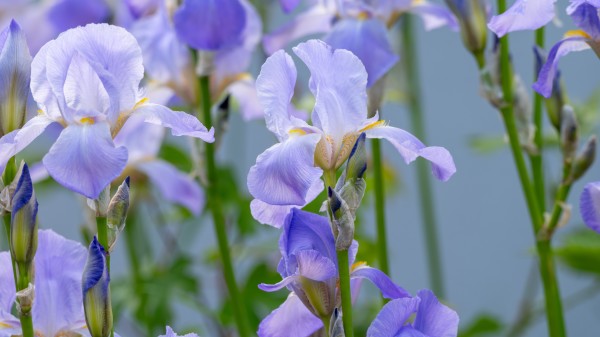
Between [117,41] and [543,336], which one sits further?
[543,336]

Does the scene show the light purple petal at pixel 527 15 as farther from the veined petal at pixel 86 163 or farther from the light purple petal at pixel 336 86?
the veined petal at pixel 86 163

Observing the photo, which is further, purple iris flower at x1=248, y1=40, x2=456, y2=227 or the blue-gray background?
the blue-gray background

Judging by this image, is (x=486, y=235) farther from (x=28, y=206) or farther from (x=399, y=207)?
(x=28, y=206)

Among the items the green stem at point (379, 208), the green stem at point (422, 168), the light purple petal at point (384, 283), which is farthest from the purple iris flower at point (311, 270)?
the green stem at point (422, 168)

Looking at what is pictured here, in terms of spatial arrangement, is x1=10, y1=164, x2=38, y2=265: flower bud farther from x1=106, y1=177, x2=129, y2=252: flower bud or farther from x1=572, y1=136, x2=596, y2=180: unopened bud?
x1=572, y1=136, x2=596, y2=180: unopened bud

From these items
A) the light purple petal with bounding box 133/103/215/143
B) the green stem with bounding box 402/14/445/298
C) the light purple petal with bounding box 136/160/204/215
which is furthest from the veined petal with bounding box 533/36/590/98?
the green stem with bounding box 402/14/445/298

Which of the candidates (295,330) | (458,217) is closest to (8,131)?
(295,330)
